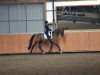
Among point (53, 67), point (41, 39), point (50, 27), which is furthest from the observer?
point (50, 27)

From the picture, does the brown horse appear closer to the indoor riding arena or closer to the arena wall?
the indoor riding arena

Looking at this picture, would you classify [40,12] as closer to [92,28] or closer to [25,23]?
[25,23]

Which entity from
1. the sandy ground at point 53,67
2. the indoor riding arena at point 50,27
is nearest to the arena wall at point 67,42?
the indoor riding arena at point 50,27

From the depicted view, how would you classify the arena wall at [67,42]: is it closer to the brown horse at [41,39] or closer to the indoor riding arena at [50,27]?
the indoor riding arena at [50,27]

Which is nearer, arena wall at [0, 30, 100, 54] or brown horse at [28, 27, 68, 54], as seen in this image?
brown horse at [28, 27, 68, 54]

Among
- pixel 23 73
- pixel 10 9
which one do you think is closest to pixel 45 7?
pixel 10 9

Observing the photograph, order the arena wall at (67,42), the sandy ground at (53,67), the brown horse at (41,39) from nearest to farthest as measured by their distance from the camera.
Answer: the sandy ground at (53,67) < the brown horse at (41,39) < the arena wall at (67,42)

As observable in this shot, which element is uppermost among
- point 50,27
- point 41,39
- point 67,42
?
point 50,27

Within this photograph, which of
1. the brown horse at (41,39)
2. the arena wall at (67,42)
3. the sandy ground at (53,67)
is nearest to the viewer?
the sandy ground at (53,67)

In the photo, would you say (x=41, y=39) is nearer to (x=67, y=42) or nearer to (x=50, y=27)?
(x=50, y=27)

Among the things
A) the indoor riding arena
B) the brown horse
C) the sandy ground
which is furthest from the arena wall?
the sandy ground

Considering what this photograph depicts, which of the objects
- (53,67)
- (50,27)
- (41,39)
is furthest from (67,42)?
(53,67)

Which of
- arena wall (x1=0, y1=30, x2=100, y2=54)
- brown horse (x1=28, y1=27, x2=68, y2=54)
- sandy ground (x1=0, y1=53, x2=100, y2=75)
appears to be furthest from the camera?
arena wall (x1=0, y1=30, x2=100, y2=54)

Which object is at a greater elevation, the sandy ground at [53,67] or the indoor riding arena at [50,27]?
the indoor riding arena at [50,27]
